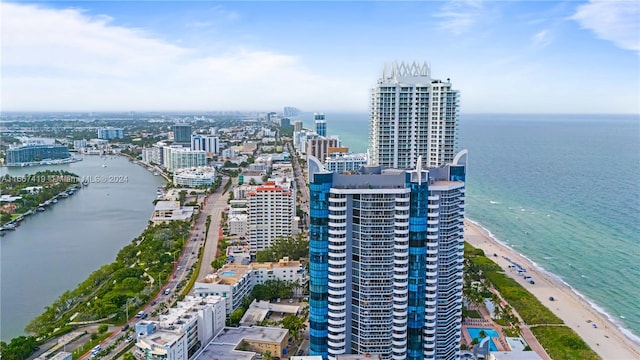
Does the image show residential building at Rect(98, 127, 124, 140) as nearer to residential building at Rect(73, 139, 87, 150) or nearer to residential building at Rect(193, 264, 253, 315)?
residential building at Rect(73, 139, 87, 150)

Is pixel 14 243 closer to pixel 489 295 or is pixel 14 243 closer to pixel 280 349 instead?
pixel 280 349

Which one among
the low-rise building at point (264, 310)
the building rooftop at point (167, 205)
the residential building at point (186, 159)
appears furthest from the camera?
the residential building at point (186, 159)

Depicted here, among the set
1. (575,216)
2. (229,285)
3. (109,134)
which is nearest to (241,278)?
(229,285)

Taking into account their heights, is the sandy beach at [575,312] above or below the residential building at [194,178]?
below

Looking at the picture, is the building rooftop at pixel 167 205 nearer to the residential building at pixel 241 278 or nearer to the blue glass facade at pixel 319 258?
the residential building at pixel 241 278

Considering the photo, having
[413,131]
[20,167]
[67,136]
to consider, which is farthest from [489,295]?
[67,136]

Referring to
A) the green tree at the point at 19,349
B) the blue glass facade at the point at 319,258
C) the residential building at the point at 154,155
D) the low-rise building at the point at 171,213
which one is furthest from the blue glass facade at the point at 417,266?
the residential building at the point at 154,155
